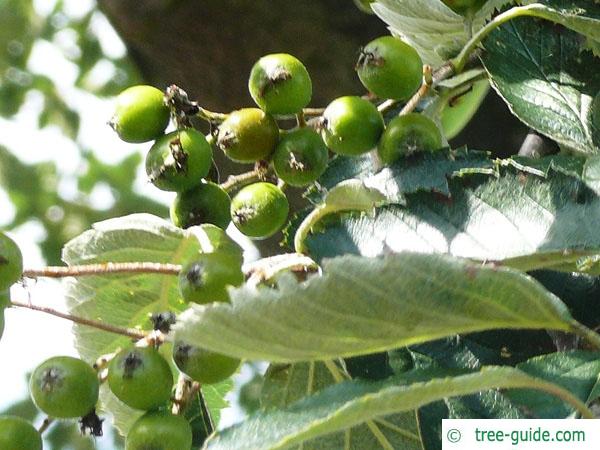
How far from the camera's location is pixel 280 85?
34.6 inches

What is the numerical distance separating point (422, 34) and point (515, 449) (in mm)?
485

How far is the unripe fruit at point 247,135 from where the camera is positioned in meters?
0.87

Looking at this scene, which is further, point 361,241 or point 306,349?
point 361,241

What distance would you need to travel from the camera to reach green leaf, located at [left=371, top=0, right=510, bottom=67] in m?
0.98

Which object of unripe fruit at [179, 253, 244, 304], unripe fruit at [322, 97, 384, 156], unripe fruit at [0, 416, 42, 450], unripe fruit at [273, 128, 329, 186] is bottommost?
unripe fruit at [0, 416, 42, 450]

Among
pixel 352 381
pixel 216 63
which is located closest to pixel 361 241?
pixel 352 381

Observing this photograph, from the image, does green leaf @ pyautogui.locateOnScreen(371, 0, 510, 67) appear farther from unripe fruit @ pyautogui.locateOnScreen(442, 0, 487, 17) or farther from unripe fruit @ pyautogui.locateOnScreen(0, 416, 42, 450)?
unripe fruit @ pyautogui.locateOnScreen(0, 416, 42, 450)

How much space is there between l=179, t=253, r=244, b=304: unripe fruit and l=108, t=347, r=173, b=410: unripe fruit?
58mm

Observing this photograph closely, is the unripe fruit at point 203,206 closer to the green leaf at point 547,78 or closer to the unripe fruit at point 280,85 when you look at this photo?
the unripe fruit at point 280,85

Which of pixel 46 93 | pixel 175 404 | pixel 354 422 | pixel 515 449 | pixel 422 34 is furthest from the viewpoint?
pixel 46 93

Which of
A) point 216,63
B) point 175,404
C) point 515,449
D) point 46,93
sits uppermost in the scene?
point 515,449

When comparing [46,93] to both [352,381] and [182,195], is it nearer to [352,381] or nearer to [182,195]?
[182,195]

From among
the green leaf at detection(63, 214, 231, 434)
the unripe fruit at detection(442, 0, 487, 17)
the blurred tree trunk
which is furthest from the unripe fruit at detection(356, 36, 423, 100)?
the blurred tree trunk

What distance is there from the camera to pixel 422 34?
1.01 m
